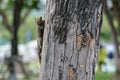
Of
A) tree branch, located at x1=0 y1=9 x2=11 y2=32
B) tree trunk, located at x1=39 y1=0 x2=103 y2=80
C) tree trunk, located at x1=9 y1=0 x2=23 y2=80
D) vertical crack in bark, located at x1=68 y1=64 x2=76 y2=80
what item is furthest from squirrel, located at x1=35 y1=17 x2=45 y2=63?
tree branch, located at x1=0 y1=9 x2=11 y2=32

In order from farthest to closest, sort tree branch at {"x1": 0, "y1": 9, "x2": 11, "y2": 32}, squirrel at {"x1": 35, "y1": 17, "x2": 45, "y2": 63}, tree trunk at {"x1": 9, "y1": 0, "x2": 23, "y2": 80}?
tree branch at {"x1": 0, "y1": 9, "x2": 11, "y2": 32}, tree trunk at {"x1": 9, "y1": 0, "x2": 23, "y2": 80}, squirrel at {"x1": 35, "y1": 17, "x2": 45, "y2": 63}

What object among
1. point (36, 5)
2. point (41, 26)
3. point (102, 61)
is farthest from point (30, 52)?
point (41, 26)

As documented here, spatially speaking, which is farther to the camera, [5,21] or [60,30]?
[5,21]

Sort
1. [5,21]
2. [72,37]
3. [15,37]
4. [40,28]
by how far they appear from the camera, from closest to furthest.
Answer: [72,37], [40,28], [15,37], [5,21]

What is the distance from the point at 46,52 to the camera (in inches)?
128

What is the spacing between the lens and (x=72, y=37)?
315cm

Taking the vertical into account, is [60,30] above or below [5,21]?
below

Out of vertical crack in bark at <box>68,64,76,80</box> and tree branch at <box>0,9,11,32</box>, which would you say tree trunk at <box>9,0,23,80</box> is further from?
vertical crack in bark at <box>68,64,76,80</box>

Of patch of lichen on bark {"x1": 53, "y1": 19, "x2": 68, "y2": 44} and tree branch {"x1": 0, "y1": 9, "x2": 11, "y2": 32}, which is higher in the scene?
tree branch {"x1": 0, "y1": 9, "x2": 11, "y2": 32}

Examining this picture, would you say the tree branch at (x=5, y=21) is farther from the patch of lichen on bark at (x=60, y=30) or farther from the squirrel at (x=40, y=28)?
the patch of lichen on bark at (x=60, y=30)

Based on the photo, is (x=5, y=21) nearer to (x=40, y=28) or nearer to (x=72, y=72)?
(x=40, y=28)

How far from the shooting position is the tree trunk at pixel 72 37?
10.2 feet

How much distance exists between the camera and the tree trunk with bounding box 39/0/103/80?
3123 millimetres

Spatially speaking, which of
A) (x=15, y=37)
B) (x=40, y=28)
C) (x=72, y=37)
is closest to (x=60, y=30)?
(x=72, y=37)
